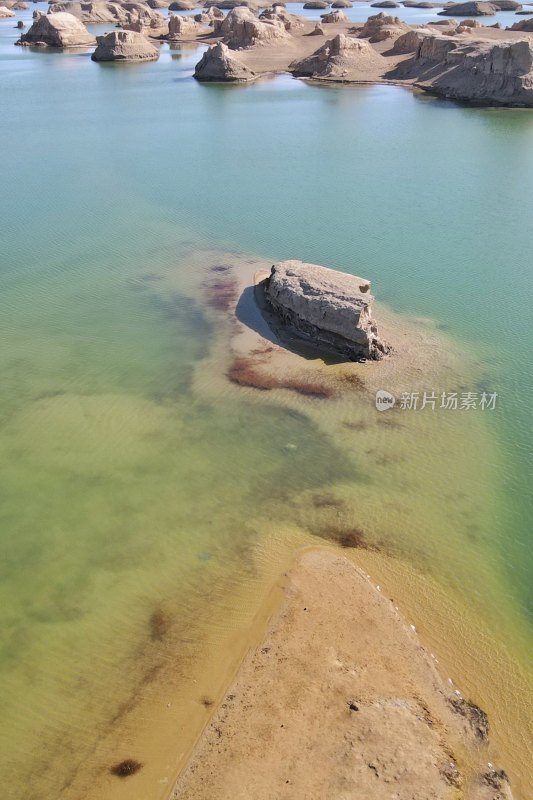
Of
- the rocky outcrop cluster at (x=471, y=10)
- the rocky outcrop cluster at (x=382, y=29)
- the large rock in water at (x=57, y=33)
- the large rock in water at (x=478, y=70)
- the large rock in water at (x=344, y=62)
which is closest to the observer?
the large rock in water at (x=478, y=70)

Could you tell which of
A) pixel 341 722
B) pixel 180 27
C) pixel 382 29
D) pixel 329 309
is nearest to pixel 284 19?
pixel 180 27

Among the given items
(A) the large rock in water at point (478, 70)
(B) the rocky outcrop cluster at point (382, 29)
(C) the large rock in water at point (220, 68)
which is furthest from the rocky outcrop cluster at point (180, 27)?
(A) the large rock in water at point (478, 70)

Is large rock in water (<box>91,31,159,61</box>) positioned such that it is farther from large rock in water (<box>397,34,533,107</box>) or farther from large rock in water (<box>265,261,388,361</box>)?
Answer: large rock in water (<box>265,261,388,361</box>)

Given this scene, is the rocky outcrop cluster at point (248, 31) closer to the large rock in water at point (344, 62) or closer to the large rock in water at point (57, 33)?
the large rock in water at point (344, 62)

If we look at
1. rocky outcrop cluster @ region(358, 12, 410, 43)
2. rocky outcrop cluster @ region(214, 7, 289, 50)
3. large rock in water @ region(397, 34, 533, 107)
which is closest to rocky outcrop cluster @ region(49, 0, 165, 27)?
rocky outcrop cluster @ region(214, 7, 289, 50)

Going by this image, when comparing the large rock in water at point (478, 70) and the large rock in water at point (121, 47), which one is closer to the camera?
the large rock in water at point (478, 70)

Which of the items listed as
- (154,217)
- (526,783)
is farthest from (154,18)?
(526,783)

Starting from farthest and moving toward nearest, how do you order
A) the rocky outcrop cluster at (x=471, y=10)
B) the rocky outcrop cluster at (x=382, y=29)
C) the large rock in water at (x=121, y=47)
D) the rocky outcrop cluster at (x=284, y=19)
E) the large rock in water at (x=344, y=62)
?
1. the rocky outcrop cluster at (x=471, y=10)
2. the rocky outcrop cluster at (x=284, y=19)
3. the large rock in water at (x=121, y=47)
4. the rocky outcrop cluster at (x=382, y=29)
5. the large rock in water at (x=344, y=62)
